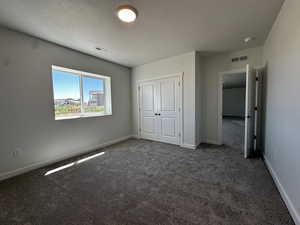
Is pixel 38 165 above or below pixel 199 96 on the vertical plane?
below

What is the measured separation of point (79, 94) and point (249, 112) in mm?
4153

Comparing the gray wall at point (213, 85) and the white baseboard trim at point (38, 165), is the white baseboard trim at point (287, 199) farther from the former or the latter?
the white baseboard trim at point (38, 165)

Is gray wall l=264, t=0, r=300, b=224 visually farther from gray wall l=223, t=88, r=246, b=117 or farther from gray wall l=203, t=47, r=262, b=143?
gray wall l=223, t=88, r=246, b=117

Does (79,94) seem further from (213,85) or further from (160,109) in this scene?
(213,85)

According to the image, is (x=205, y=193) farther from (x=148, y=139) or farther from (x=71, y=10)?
(x=71, y=10)

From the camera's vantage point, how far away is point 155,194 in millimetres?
1809

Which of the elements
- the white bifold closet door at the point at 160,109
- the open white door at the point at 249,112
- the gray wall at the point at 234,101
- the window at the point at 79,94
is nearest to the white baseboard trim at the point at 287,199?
the open white door at the point at 249,112

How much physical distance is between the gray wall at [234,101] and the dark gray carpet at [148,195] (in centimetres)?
887

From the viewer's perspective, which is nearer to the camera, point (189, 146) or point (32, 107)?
point (32, 107)

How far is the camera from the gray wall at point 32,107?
7.45ft

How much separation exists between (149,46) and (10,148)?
11.0ft

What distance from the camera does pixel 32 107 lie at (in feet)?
8.35

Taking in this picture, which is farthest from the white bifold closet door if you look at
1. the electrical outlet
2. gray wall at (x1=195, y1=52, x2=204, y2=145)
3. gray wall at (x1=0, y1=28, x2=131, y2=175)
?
the electrical outlet

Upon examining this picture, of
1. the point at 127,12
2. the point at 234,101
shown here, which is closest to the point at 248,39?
the point at 127,12
